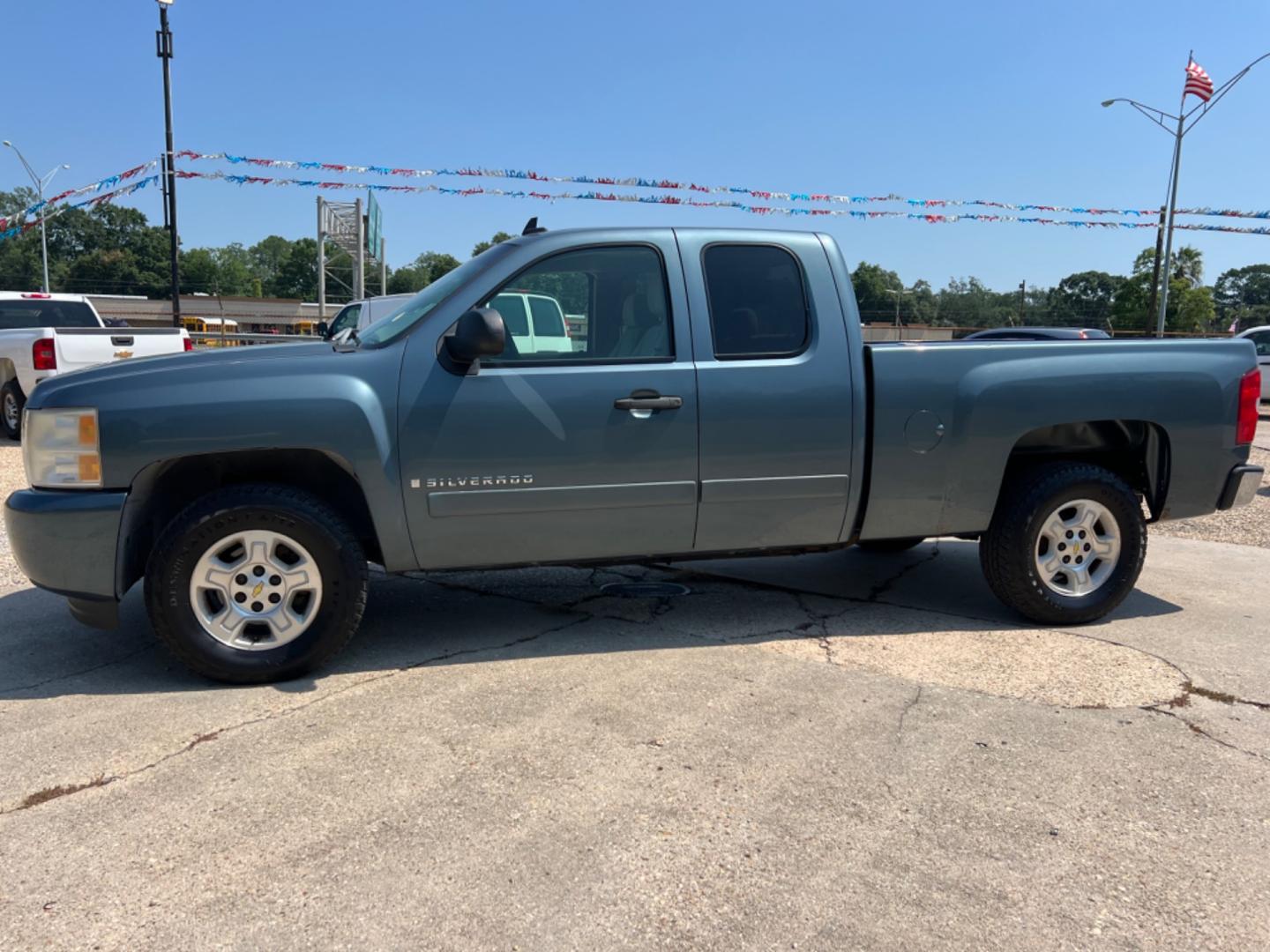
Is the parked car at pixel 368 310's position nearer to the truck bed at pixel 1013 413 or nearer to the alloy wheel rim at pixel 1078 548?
the truck bed at pixel 1013 413

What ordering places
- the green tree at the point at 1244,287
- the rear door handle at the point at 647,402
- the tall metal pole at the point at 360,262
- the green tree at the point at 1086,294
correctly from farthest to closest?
the green tree at the point at 1244,287 < the green tree at the point at 1086,294 < the tall metal pole at the point at 360,262 < the rear door handle at the point at 647,402

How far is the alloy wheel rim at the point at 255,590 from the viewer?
3785 millimetres

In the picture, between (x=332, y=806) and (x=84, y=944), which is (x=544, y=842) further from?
(x=84, y=944)

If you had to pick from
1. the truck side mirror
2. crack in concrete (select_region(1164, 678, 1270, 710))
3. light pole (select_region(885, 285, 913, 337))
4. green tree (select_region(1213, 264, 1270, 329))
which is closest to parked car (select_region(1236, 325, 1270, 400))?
crack in concrete (select_region(1164, 678, 1270, 710))

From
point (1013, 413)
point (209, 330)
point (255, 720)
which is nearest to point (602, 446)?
point (255, 720)

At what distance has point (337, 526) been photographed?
12.7 feet

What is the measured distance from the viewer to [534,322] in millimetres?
4098

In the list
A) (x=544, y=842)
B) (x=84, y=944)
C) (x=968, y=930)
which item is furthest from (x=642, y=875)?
(x=84, y=944)

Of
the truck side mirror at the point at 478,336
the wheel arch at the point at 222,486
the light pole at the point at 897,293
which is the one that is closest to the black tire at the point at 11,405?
the wheel arch at the point at 222,486

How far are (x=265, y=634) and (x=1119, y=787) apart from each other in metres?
3.28

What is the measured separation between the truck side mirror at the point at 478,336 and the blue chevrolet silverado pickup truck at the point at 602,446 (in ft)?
0.03

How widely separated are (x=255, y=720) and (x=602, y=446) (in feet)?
5.77

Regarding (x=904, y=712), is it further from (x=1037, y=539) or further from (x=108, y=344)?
(x=108, y=344)

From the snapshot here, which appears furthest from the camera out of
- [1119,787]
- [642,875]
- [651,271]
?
[651,271]
